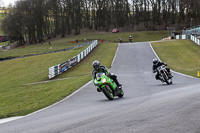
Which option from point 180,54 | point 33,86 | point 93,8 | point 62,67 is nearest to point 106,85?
point 33,86

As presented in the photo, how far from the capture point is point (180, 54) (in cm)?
4081

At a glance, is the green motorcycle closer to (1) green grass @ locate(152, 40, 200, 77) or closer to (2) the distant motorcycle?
(2) the distant motorcycle

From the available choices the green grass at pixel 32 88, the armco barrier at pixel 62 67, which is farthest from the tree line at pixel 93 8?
the armco barrier at pixel 62 67

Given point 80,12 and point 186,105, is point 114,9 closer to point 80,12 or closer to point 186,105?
point 80,12

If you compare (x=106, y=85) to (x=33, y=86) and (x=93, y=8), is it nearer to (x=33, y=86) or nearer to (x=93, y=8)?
(x=33, y=86)

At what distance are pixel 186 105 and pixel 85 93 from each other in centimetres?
872

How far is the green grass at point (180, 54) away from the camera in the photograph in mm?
31913

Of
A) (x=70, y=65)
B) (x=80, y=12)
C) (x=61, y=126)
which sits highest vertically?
(x=80, y=12)

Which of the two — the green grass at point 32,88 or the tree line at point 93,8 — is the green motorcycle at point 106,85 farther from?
the tree line at point 93,8

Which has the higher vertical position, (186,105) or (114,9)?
(114,9)

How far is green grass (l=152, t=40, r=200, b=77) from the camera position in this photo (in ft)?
105

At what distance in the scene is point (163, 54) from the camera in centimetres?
4112

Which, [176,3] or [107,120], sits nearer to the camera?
[107,120]

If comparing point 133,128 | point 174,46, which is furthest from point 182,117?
point 174,46
